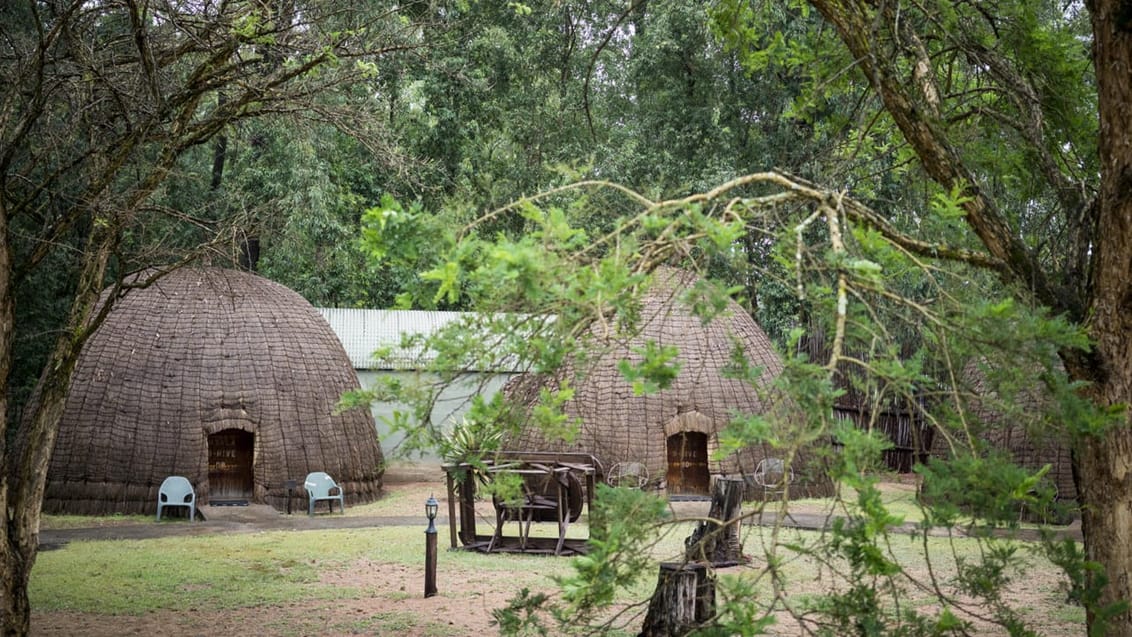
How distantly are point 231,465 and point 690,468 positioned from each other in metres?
8.31

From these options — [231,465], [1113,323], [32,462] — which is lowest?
[231,465]

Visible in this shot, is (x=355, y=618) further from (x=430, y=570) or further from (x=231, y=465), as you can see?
(x=231, y=465)

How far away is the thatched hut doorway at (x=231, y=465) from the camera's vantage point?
1922 cm

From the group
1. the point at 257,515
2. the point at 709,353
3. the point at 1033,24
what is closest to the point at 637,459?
the point at 709,353

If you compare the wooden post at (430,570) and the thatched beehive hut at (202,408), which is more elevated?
the thatched beehive hut at (202,408)

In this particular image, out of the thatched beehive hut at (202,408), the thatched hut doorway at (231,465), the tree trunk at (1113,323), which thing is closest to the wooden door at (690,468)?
the thatched beehive hut at (202,408)

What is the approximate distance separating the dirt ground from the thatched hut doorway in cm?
712

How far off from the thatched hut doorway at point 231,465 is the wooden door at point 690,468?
24.6ft

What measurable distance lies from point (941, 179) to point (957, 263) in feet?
1.72

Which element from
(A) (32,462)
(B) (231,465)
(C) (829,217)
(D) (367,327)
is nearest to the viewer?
(C) (829,217)

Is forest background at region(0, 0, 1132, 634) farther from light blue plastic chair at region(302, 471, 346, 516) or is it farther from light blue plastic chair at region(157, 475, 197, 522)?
light blue plastic chair at region(302, 471, 346, 516)

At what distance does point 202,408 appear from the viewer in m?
18.8

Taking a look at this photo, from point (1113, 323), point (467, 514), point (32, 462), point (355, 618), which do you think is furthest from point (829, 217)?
point (467, 514)

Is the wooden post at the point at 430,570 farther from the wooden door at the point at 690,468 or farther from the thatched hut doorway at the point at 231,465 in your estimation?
the wooden door at the point at 690,468
